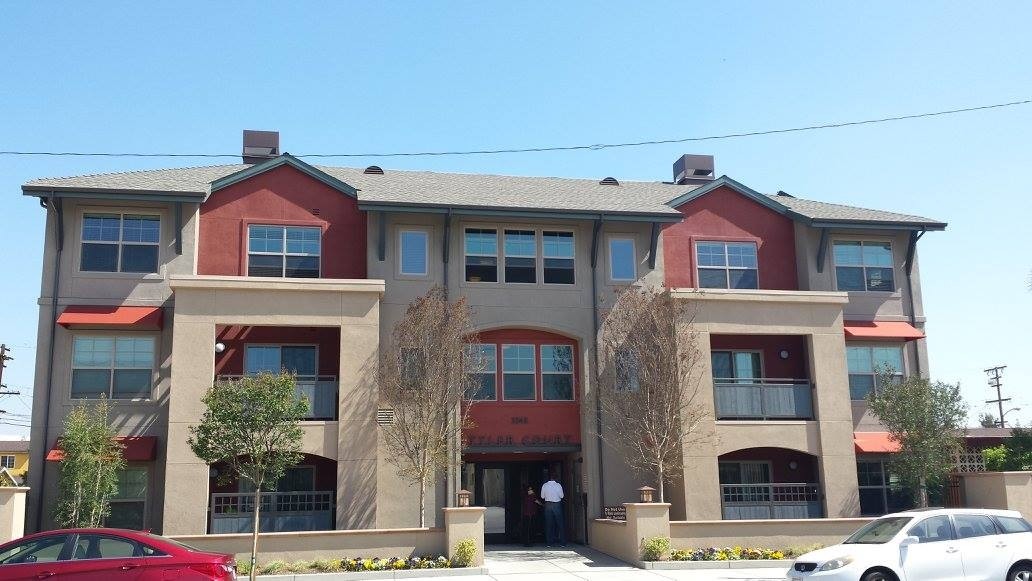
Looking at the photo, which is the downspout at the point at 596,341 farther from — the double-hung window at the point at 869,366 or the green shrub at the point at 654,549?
the double-hung window at the point at 869,366

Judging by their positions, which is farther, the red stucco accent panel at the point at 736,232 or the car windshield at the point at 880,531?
the red stucco accent panel at the point at 736,232

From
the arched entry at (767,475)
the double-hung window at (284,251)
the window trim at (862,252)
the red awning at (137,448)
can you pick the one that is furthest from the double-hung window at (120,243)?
the window trim at (862,252)

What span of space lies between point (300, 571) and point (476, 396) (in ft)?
22.9

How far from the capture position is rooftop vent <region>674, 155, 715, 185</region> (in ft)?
105

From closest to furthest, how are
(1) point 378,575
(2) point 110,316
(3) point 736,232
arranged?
(1) point 378,575, (2) point 110,316, (3) point 736,232

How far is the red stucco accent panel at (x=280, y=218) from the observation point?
81.4ft

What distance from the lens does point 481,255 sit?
84.4ft

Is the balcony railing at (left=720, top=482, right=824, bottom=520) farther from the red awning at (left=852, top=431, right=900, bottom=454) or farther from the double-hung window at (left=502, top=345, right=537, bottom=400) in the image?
the double-hung window at (left=502, top=345, right=537, bottom=400)

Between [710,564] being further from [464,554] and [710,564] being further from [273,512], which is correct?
[273,512]

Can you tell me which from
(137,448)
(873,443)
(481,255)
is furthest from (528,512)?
(137,448)

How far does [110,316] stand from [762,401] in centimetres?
1677

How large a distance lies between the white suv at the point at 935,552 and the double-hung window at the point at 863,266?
41.7ft

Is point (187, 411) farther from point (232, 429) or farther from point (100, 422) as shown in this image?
point (232, 429)

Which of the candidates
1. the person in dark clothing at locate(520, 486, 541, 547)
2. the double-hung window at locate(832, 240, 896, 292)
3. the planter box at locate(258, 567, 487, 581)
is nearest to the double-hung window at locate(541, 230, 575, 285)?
the person in dark clothing at locate(520, 486, 541, 547)
